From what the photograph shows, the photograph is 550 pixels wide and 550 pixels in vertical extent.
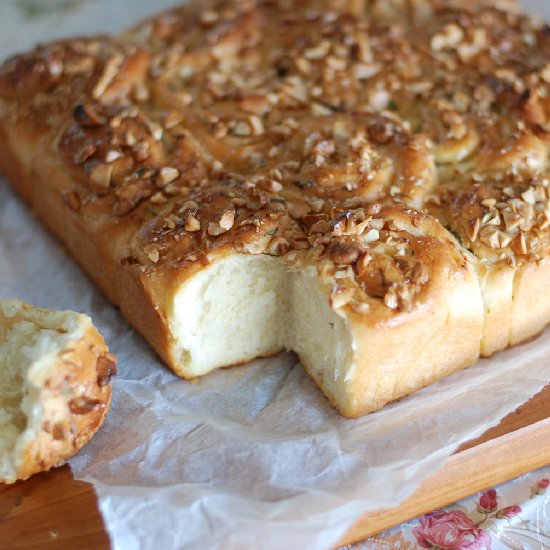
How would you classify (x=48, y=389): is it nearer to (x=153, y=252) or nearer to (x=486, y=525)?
(x=153, y=252)

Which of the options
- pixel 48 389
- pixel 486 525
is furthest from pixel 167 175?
pixel 486 525

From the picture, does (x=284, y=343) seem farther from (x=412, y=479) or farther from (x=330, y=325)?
(x=412, y=479)

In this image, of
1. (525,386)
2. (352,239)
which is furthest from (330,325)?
(525,386)

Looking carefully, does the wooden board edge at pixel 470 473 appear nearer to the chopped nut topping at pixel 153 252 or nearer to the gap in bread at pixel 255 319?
the gap in bread at pixel 255 319

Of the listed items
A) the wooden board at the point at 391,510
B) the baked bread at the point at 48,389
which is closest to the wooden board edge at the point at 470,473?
the wooden board at the point at 391,510

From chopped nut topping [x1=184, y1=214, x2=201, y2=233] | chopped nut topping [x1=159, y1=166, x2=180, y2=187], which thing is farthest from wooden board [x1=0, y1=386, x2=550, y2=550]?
chopped nut topping [x1=159, y1=166, x2=180, y2=187]

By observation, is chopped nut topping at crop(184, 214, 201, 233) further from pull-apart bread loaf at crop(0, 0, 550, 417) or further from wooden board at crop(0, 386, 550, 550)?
wooden board at crop(0, 386, 550, 550)
